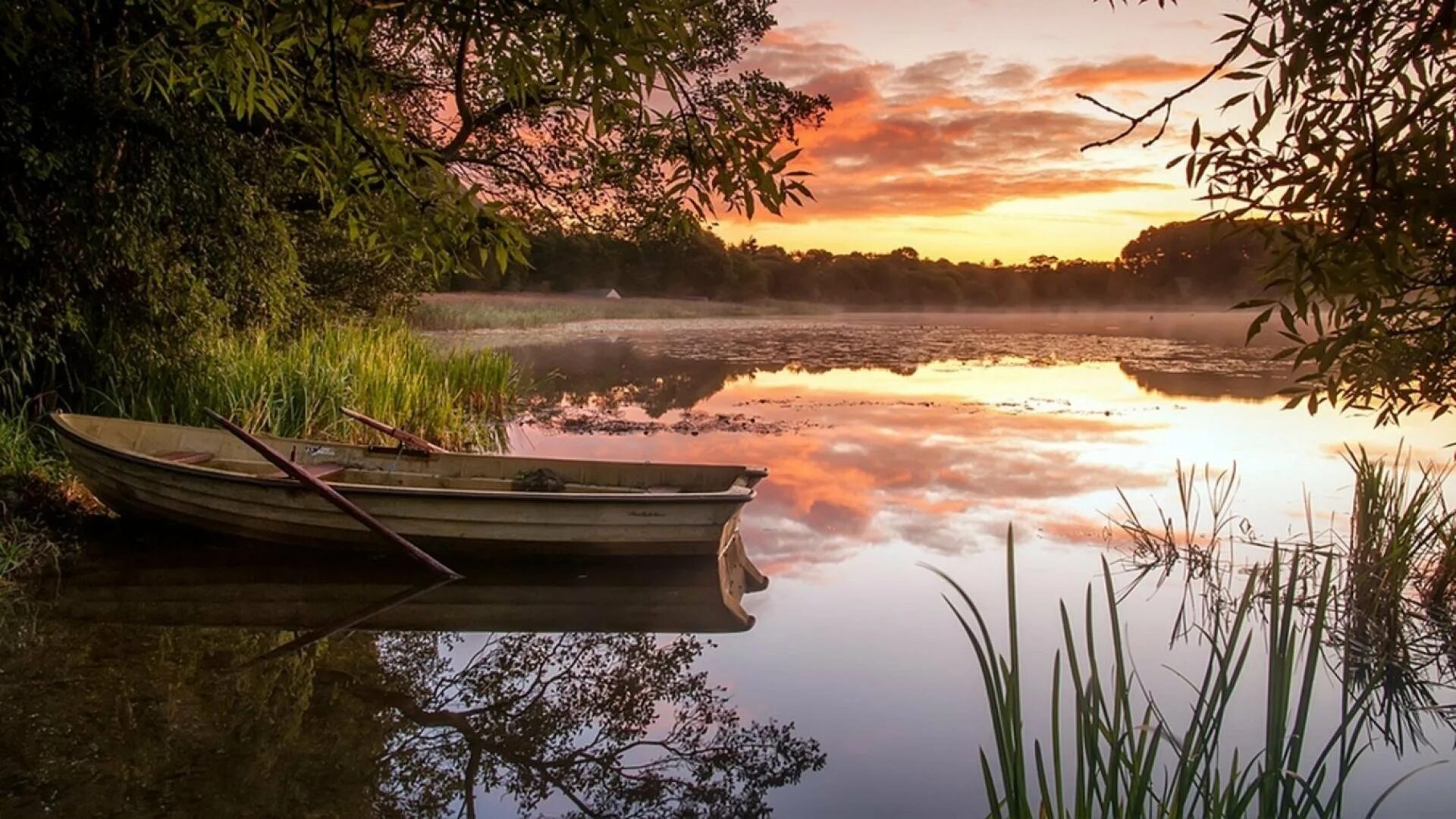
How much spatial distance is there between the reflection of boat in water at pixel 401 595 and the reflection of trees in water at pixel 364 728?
10.4 inches

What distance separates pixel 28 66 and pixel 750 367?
15331mm

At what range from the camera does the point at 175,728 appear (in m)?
4.22

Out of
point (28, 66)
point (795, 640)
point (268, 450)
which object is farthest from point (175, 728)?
point (28, 66)

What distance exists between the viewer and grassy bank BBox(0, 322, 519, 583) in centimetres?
726

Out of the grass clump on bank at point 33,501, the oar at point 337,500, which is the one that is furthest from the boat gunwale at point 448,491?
the grass clump on bank at point 33,501

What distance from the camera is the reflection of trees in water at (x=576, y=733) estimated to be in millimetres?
3953

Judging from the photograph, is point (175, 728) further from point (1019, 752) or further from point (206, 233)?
point (206, 233)

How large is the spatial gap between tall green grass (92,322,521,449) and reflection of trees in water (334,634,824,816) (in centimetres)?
442

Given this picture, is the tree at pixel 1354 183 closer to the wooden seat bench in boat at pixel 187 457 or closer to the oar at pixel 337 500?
the oar at pixel 337 500

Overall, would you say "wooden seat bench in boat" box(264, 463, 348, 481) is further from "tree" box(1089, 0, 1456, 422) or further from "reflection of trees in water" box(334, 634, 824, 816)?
"tree" box(1089, 0, 1456, 422)

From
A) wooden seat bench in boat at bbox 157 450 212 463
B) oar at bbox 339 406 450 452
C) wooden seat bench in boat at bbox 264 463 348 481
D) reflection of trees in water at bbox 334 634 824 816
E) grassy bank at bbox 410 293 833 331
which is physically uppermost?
grassy bank at bbox 410 293 833 331

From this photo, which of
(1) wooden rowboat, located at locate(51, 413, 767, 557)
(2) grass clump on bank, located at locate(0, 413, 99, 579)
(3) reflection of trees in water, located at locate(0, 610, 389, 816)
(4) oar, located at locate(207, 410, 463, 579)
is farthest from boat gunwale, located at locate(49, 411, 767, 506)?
(3) reflection of trees in water, located at locate(0, 610, 389, 816)

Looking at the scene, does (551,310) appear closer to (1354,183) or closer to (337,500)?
(337,500)

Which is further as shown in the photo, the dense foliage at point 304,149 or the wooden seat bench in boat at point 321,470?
the wooden seat bench in boat at point 321,470
